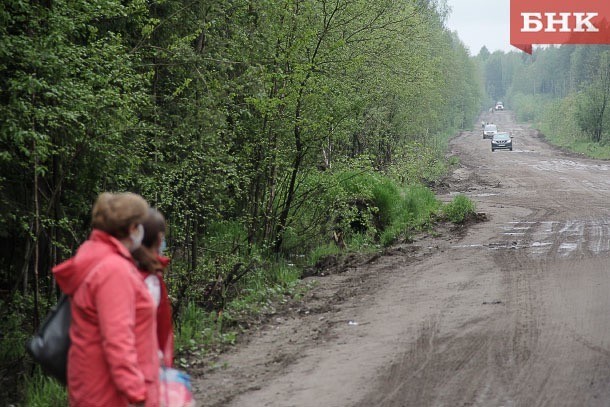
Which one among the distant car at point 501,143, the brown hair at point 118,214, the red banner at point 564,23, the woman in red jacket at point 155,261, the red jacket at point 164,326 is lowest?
the distant car at point 501,143

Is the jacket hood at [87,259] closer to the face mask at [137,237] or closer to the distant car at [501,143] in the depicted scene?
the face mask at [137,237]

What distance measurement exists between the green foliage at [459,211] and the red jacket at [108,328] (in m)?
16.2

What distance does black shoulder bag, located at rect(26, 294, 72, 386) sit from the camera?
3.76m

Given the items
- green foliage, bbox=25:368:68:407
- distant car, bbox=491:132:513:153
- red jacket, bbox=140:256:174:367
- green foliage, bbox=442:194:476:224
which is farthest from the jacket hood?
distant car, bbox=491:132:513:153

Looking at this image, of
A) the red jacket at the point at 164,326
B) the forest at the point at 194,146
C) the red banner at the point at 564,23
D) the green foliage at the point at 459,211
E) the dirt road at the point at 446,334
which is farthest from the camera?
the red banner at the point at 564,23

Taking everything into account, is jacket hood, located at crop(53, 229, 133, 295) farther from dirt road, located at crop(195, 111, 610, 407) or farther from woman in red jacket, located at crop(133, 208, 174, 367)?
dirt road, located at crop(195, 111, 610, 407)

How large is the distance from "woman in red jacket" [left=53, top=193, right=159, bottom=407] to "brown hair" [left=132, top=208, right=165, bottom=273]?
4 centimetres

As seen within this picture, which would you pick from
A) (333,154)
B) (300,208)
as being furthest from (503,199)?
(300,208)

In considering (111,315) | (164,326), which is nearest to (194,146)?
(164,326)

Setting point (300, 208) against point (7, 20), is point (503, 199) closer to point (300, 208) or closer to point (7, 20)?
point (300, 208)

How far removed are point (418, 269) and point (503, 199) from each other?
12340 mm

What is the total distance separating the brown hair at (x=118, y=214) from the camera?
12.2 ft

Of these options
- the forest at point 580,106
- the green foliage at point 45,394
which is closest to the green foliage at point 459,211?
the green foliage at point 45,394

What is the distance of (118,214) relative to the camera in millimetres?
3715
